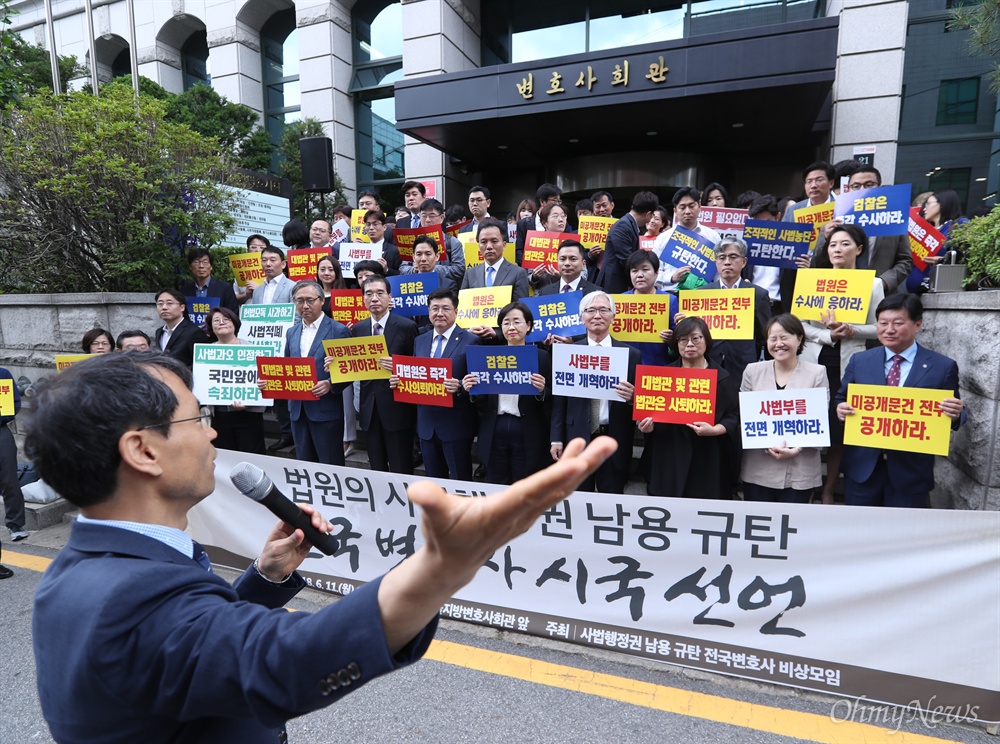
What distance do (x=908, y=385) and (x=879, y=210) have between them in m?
2.00

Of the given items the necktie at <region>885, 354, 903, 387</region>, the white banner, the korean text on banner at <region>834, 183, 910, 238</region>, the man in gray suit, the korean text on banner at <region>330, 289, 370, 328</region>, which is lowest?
the white banner

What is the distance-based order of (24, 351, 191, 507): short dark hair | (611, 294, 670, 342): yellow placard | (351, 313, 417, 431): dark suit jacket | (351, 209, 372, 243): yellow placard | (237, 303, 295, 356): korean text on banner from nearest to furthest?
1. (24, 351, 191, 507): short dark hair
2. (611, 294, 670, 342): yellow placard
3. (351, 313, 417, 431): dark suit jacket
4. (237, 303, 295, 356): korean text on banner
5. (351, 209, 372, 243): yellow placard

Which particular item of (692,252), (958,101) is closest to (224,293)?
(692,252)

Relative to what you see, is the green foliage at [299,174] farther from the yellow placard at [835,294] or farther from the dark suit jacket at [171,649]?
the dark suit jacket at [171,649]

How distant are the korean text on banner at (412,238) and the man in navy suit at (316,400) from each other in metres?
2.21

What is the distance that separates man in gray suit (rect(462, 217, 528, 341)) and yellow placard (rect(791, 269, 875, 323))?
2.42 metres

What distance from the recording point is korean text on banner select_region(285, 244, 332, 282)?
7.02m

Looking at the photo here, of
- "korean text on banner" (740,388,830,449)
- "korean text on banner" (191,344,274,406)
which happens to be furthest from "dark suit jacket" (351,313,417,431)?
"korean text on banner" (740,388,830,449)

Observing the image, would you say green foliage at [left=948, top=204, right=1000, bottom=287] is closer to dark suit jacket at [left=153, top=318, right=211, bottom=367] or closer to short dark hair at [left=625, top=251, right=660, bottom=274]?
short dark hair at [left=625, top=251, right=660, bottom=274]

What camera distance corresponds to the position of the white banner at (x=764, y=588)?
8.86 ft

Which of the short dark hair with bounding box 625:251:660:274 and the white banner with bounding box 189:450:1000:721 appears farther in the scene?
the short dark hair with bounding box 625:251:660:274

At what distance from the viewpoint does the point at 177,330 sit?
6.06 metres

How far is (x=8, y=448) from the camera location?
16.6ft

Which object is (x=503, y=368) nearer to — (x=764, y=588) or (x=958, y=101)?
(x=764, y=588)
